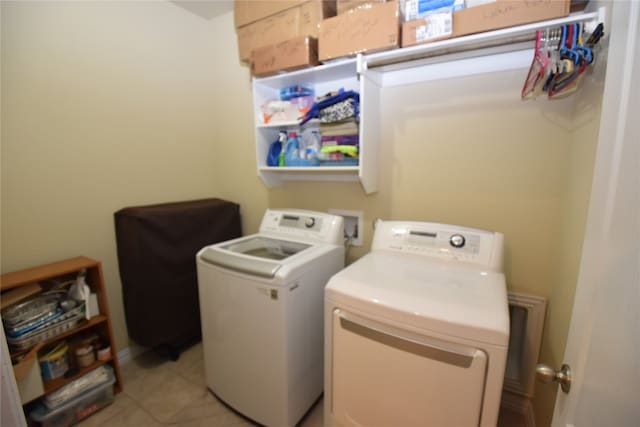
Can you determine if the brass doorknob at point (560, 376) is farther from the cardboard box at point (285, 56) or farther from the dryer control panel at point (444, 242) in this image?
the cardboard box at point (285, 56)

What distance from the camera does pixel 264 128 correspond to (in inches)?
74.3

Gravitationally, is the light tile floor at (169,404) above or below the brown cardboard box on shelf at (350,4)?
below

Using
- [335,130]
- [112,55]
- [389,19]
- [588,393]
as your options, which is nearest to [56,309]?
[112,55]

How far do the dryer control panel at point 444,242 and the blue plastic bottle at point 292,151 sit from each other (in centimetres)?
67

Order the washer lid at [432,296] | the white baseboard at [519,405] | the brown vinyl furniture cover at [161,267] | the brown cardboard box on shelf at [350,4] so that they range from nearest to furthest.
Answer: the washer lid at [432,296]
the brown cardboard box on shelf at [350,4]
the white baseboard at [519,405]
the brown vinyl furniture cover at [161,267]

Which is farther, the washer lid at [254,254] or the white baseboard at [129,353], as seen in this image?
the white baseboard at [129,353]

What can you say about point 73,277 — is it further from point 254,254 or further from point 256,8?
point 256,8

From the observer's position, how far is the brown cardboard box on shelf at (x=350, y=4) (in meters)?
1.34

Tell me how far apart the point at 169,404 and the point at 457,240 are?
1814mm

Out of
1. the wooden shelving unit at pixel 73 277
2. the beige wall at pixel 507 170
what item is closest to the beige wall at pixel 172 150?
the beige wall at pixel 507 170

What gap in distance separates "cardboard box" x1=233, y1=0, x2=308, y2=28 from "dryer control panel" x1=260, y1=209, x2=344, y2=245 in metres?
1.19

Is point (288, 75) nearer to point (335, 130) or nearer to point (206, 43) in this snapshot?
point (335, 130)

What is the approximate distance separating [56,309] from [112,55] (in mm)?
1498

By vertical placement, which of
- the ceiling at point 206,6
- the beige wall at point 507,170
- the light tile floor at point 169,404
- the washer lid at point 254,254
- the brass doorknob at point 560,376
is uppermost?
the ceiling at point 206,6
